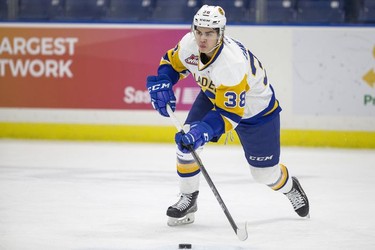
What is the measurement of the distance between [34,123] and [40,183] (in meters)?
2.72

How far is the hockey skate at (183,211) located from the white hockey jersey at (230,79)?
540mm

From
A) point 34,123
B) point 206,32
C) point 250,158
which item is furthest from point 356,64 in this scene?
point 206,32

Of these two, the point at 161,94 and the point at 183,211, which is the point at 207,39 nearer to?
the point at 161,94

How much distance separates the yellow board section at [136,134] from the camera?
8.32 metres

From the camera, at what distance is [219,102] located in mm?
4195

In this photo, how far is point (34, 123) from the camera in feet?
28.6

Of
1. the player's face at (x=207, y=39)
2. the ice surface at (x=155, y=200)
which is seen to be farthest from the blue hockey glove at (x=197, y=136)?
the ice surface at (x=155, y=200)

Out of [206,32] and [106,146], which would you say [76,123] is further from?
[206,32]

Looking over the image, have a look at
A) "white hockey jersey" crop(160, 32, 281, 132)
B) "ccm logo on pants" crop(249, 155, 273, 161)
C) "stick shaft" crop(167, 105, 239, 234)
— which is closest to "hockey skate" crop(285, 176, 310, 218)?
"ccm logo on pants" crop(249, 155, 273, 161)

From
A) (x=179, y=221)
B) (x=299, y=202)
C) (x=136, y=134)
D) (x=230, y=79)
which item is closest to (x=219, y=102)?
(x=230, y=79)

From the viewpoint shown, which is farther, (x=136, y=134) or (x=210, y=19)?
(x=136, y=134)

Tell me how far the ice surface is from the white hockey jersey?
24.3 inches

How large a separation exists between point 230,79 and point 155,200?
152 cm

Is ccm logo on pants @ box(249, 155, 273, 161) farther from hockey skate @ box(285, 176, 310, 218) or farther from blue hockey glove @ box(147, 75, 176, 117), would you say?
blue hockey glove @ box(147, 75, 176, 117)
